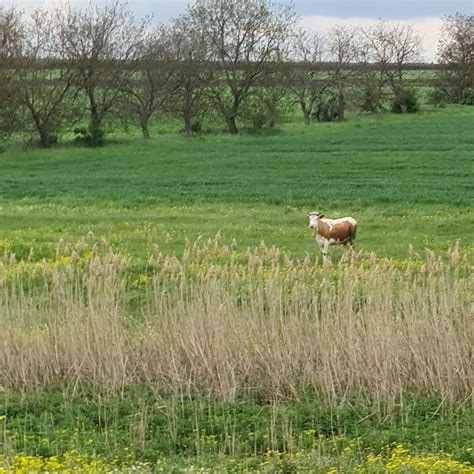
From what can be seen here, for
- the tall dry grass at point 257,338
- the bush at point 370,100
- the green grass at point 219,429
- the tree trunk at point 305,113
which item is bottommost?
the green grass at point 219,429

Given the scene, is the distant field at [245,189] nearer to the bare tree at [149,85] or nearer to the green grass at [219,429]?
the bare tree at [149,85]

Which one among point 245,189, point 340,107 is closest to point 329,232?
point 245,189

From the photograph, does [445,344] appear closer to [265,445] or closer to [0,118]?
[265,445]

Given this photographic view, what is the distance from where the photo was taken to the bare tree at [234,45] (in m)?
44.8

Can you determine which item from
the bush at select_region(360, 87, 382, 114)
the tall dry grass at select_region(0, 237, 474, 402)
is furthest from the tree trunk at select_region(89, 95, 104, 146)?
the tall dry grass at select_region(0, 237, 474, 402)

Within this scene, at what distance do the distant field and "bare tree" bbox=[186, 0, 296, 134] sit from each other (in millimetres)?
2626

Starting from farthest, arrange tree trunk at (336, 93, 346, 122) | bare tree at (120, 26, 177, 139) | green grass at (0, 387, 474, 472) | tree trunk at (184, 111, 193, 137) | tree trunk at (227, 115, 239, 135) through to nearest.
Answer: tree trunk at (336, 93, 346, 122) → tree trunk at (227, 115, 239, 135) → tree trunk at (184, 111, 193, 137) → bare tree at (120, 26, 177, 139) → green grass at (0, 387, 474, 472)

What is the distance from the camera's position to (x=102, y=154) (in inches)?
1474

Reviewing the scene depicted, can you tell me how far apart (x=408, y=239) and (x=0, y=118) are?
86.8 ft

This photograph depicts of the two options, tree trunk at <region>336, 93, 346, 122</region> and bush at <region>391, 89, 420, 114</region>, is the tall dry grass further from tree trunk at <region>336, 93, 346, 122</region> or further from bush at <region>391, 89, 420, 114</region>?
bush at <region>391, 89, 420, 114</region>

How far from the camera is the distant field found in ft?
55.4

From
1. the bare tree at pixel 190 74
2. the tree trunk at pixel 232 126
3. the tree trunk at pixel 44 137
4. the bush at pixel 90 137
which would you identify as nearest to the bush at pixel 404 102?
the tree trunk at pixel 232 126

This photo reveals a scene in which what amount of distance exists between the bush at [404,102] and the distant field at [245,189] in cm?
1345

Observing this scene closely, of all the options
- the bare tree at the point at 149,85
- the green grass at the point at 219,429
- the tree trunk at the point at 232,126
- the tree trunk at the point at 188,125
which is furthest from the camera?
the tree trunk at the point at 232,126
